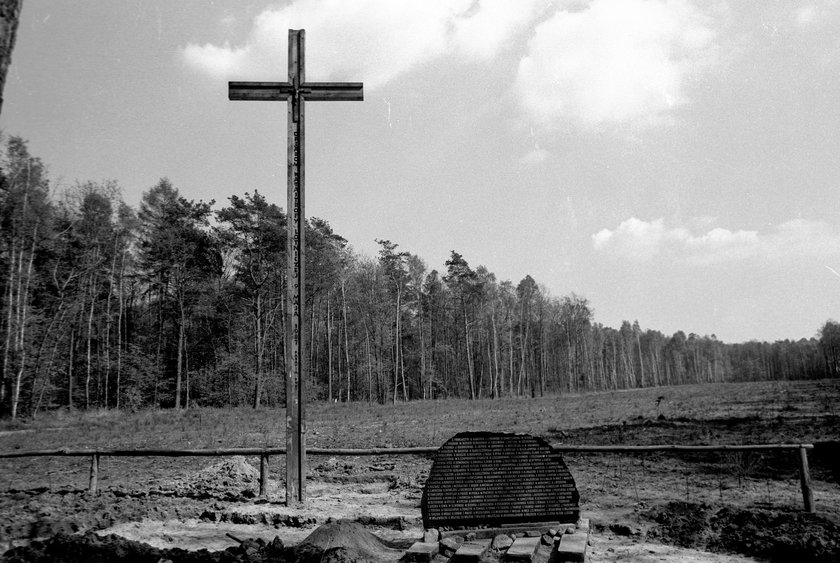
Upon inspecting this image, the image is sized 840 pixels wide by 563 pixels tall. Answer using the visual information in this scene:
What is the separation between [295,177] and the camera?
28.2 ft

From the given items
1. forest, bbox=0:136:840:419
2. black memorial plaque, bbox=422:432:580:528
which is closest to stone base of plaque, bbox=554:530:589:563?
black memorial plaque, bbox=422:432:580:528

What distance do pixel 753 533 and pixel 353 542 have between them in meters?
4.03

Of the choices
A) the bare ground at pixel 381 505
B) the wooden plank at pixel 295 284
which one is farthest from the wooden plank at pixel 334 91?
the bare ground at pixel 381 505

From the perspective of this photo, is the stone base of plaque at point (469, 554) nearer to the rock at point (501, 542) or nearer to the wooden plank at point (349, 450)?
the rock at point (501, 542)

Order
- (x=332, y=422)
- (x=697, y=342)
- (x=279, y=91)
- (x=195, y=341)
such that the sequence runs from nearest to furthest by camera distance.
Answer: (x=279, y=91)
(x=332, y=422)
(x=195, y=341)
(x=697, y=342)

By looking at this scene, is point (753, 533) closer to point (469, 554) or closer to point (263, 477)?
point (469, 554)

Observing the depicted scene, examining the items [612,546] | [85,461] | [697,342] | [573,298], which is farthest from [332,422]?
[697,342]

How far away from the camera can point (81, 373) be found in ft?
127

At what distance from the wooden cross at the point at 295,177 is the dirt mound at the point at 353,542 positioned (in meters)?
2.63

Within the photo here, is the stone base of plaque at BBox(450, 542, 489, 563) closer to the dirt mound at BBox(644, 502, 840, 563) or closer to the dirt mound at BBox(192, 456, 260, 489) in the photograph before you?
the dirt mound at BBox(644, 502, 840, 563)

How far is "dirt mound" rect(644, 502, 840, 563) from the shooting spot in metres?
5.23

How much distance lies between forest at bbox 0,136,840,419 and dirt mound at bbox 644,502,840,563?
30.7 m

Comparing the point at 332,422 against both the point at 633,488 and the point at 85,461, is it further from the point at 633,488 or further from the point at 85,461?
the point at 633,488

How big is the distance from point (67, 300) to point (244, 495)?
98.3 feet
